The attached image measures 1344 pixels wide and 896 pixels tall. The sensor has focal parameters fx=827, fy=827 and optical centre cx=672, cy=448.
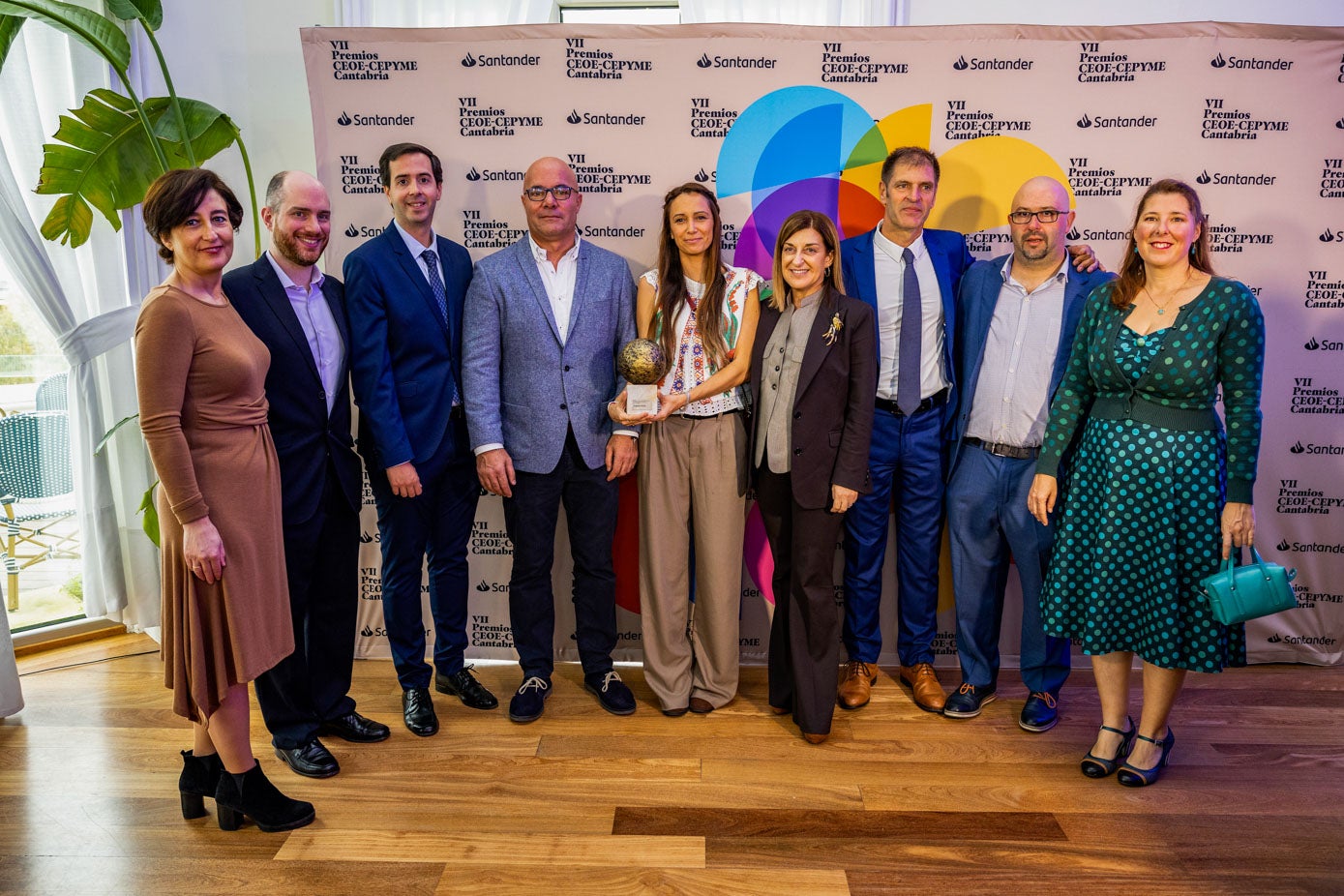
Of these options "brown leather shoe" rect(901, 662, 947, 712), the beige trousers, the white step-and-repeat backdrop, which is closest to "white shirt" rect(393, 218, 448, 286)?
the white step-and-repeat backdrop

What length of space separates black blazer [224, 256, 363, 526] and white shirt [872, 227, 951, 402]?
1874 millimetres

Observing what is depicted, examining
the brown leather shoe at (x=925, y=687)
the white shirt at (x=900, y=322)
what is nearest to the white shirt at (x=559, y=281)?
the white shirt at (x=900, y=322)

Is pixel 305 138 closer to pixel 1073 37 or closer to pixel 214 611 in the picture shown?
pixel 214 611

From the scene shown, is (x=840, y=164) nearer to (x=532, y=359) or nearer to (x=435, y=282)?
(x=532, y=359)

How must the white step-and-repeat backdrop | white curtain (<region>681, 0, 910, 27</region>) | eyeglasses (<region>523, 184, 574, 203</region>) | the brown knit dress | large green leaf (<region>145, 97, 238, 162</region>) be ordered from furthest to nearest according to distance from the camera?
white curtain (<region>681, 0, 910, 27</region>)
large green leaf (<region>145, 97, 238, 162</region>)
the white step-and-repeat backdrop
eyeglasses (<region>523, 184, 574, 203</region>)
the brown knit dress

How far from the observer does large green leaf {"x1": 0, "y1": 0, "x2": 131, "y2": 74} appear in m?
3.00

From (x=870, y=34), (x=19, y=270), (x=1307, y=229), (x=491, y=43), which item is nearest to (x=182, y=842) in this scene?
(x=19, y=270)

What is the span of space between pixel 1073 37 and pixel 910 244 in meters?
1.16

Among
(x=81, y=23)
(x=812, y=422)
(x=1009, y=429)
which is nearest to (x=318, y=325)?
(x=812, y=422)

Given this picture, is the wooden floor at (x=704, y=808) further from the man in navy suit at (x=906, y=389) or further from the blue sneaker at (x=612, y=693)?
the man in navy suit at (x=906, y=389)

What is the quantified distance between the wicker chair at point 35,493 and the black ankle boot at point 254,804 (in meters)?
2.33

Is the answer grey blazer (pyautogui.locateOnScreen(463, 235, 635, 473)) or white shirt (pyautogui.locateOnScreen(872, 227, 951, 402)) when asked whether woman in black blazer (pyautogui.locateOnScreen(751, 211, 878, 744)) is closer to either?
white shirt (pyautogui.locateOnScreen(872, 227, 951, 402))

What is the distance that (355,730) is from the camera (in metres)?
2.83

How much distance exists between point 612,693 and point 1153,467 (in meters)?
1.94
